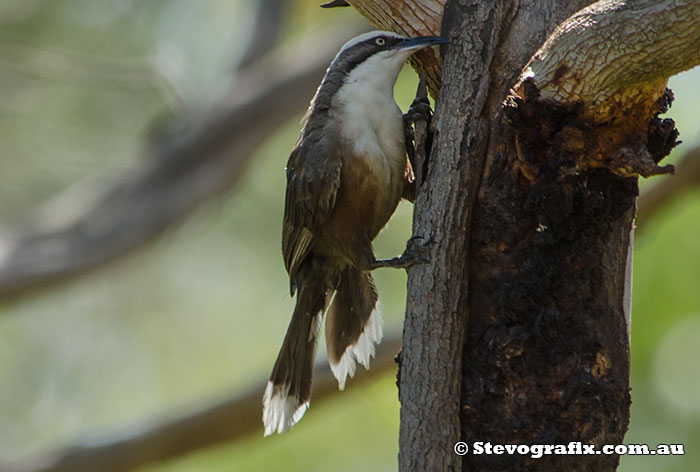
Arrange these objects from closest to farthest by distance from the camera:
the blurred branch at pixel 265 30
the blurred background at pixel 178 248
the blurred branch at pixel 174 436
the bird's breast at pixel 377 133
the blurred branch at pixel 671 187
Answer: the bird's breast at pixel 377 133 < the blurred branch at pixel 671 187 < the blurred branch at pixel 174 436 < the blurred background at pixel 178 248 < the blurred branch at pixel 265 30

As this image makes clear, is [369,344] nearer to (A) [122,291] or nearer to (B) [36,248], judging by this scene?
(B) [36,248]

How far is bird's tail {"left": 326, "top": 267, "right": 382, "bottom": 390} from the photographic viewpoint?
4.52 m

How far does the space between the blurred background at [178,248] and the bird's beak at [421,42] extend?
1.92 meters

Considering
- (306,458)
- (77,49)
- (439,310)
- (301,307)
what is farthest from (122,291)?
(439,310)

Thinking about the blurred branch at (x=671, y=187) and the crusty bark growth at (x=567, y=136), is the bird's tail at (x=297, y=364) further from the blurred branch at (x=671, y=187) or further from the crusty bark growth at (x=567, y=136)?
the blurred branch at (x=671, y=187)

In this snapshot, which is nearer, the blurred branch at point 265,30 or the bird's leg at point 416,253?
the bird's leg at point 416,253

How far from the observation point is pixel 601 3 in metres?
2.83

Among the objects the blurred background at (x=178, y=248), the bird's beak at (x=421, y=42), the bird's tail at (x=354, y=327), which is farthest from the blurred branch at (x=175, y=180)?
the bird's beak at (x=421, y=42)

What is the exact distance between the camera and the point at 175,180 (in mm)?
7957

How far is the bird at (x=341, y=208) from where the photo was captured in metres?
4.28

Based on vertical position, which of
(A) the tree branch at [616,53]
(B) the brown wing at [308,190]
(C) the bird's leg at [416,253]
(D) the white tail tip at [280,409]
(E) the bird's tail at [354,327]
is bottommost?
(D) the white tail tip at [280,409]

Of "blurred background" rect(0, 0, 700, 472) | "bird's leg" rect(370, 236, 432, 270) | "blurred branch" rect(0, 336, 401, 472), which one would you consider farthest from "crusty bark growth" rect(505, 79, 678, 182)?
"blurred branch" rect(0, 336, 401, 472)

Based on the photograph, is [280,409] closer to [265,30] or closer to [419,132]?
[419,132]

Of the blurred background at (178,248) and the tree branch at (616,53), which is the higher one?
the blurred background at (178,248)
